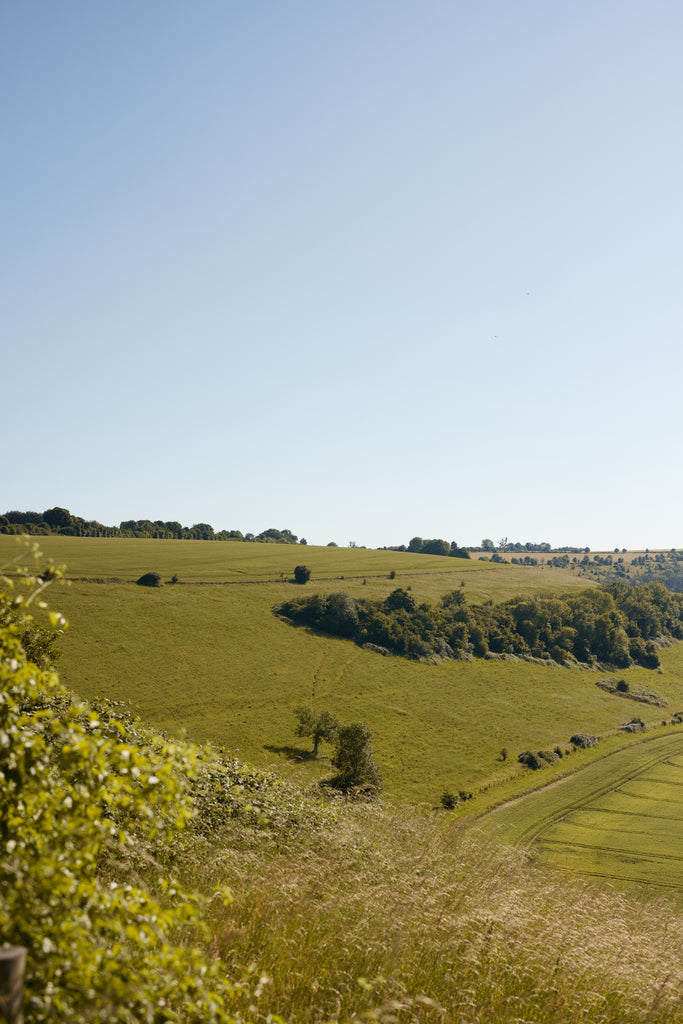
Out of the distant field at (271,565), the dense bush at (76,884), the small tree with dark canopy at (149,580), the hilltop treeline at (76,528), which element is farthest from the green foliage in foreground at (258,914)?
the hilltop treeline at (76,528)

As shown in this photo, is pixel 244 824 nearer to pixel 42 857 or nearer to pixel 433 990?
pixel 433 990

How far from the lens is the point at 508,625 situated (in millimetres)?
117562

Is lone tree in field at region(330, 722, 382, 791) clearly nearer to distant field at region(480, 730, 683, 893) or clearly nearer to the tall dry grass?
distant field at region(480, 730, 683, 893)

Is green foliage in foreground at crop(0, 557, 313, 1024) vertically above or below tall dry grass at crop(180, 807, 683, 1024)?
above

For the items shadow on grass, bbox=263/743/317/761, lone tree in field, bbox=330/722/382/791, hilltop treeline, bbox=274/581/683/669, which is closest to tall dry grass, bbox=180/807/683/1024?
lone tree in field, bbox=330/722/382/791

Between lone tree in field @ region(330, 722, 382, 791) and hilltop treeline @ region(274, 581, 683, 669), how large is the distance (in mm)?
40045

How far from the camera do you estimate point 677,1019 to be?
284 inches

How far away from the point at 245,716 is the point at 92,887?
6655cm

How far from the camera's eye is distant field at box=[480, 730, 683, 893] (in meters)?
43.0

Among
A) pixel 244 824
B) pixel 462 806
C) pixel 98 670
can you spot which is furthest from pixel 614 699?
pixel 244 824

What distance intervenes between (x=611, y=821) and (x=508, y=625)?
66.1 meters

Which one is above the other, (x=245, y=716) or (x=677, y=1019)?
(x=677, y=1019)

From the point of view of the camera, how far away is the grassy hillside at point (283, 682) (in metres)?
62.8

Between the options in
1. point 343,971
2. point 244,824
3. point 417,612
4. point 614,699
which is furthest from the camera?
point 417,612
